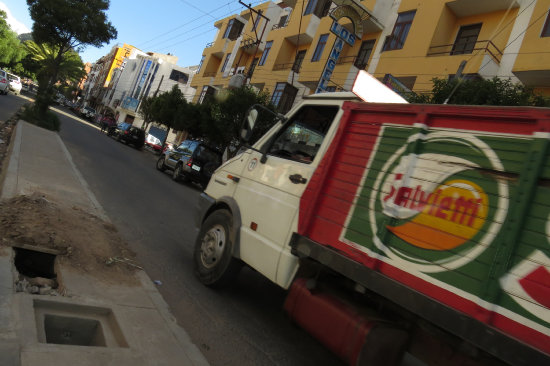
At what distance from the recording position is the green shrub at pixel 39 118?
624 inches

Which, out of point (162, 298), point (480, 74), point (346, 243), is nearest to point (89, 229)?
point (162, 298)

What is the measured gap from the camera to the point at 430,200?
2.72 metres

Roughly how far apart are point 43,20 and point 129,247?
26642 mm

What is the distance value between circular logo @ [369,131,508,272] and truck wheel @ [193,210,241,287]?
202 cm

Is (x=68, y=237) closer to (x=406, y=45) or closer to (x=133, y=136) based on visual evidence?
(x=406, y=45)

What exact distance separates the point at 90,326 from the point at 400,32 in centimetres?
1841

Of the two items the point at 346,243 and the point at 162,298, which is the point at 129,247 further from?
the point at 346,243

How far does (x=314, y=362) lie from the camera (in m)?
3.78

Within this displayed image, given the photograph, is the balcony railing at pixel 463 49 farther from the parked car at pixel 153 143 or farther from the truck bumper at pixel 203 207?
the parked car at pixel 153 143

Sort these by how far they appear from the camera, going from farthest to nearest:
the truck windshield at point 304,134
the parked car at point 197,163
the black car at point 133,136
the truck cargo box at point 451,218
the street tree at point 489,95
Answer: the black car at point 133,136 < the parked car at point 197,163 < the street tree at point 489,95 < the truck windshield at point 304,134 < the truck cargo box at point 451,218

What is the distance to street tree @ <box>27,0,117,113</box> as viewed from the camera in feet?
83.4

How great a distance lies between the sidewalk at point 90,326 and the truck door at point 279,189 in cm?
104

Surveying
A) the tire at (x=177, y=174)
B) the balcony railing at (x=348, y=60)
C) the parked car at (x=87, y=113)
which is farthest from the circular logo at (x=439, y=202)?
the parked car at (x=87, y=113)

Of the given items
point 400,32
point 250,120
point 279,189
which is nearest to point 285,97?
point 400,32
